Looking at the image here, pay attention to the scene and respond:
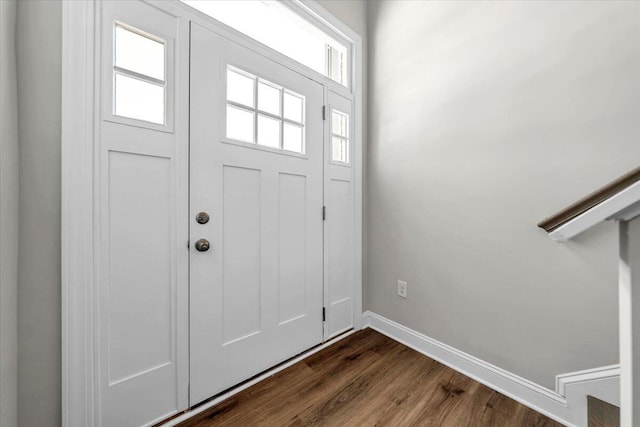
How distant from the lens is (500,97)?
146cm

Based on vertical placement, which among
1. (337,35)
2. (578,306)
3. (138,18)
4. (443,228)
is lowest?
(578,306)

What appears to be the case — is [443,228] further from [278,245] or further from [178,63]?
[178,63]

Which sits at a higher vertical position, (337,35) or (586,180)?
(337,35)

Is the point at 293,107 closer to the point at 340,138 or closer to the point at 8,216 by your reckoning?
the point at 340,138

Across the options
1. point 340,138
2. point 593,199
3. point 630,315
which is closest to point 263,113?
point 340,138

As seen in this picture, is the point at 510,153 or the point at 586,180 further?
the point at 510,153

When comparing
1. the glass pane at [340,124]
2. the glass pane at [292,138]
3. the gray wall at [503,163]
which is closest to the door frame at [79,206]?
the glass pane at [292,138]

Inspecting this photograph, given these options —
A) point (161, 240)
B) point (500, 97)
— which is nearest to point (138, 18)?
point (161, 240)

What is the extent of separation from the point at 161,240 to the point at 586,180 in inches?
74.6

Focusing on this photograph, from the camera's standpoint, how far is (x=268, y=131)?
1.59 m

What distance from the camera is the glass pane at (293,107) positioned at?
167 centimetres

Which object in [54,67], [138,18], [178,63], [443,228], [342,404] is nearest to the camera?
[54,67]

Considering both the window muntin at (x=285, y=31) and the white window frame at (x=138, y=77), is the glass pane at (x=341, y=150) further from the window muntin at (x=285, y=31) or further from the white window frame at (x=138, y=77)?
the white window frame at (x=138, y=77)

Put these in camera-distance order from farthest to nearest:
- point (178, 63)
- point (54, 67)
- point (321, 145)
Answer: point (321, 145)
point (178, 63)
point (54, 67)
